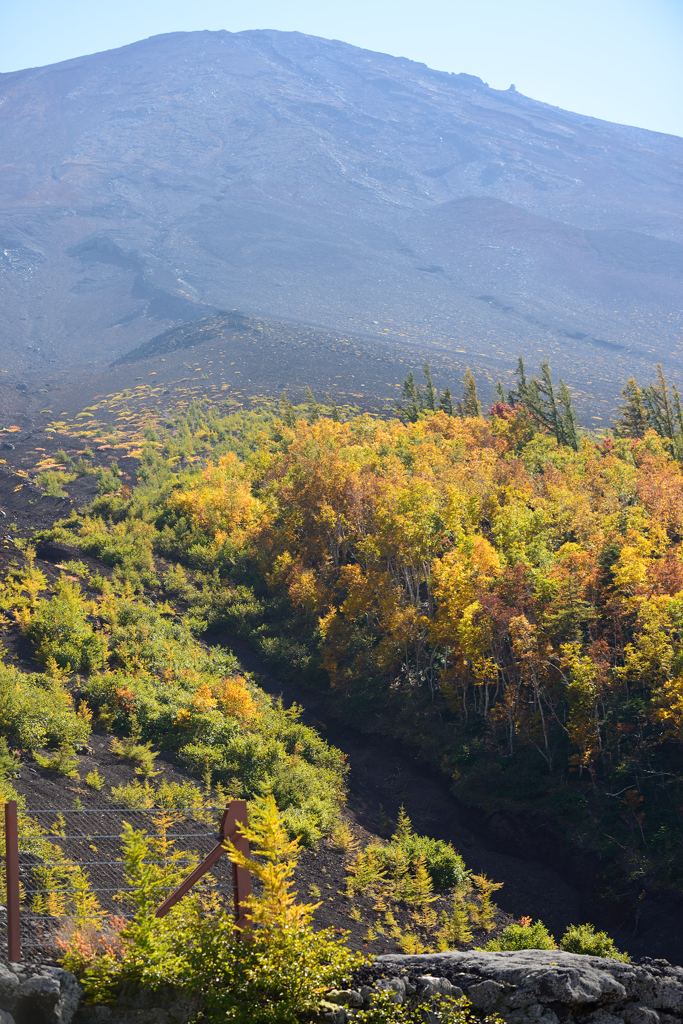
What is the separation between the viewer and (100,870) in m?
16.1

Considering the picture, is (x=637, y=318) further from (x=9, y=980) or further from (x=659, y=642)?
(x=9, y=980)

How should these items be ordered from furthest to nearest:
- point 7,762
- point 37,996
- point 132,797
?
point 132,797, point 7,762, point 37,996

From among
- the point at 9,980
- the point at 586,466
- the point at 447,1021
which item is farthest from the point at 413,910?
the point at 586,466

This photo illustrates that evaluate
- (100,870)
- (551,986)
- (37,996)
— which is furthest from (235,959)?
(100,870)

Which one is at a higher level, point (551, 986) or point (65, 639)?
point (551, 986)

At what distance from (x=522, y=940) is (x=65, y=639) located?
18847mm

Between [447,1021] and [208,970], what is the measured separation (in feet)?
8.33

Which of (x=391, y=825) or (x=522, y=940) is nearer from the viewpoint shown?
(x=522, y=940)

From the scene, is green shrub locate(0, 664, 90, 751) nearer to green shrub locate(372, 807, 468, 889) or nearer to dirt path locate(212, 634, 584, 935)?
green shrub locate(372, 807, 468, 889)

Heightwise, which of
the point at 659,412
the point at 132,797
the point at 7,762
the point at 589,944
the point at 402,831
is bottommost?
the point at 402,831

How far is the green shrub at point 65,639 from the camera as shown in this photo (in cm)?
2819

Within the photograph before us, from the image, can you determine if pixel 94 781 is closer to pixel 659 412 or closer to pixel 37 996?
pixel 37 996

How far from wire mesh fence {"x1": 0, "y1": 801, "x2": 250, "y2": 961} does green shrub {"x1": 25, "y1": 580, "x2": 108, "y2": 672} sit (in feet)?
30.2

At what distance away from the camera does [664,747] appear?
84.5 ft
